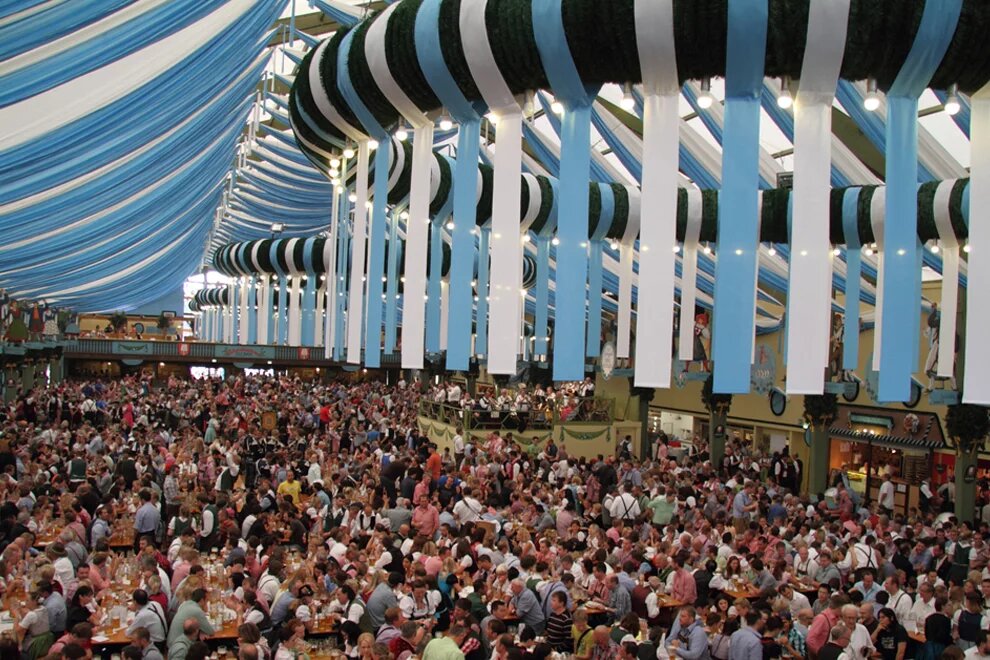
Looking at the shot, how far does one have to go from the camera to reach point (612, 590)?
25.1 ft

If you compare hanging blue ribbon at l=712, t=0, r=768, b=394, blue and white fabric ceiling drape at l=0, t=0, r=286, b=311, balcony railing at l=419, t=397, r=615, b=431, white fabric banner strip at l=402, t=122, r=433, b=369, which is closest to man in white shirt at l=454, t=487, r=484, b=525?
white fabric banner strip at l=402, t=122, r=433, b=369

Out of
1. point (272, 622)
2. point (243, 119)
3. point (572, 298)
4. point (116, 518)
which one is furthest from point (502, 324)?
point (243, 119)

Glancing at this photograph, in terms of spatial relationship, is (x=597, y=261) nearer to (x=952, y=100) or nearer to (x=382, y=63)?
(x=382, y=63)

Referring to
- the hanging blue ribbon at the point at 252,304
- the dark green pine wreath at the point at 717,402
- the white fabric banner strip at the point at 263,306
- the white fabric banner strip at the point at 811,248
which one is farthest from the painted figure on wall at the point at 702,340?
the hanging blue ribbon at the point at 252,304

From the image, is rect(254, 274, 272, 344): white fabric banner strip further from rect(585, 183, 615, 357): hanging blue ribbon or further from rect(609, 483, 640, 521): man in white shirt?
rect(609, 483, 640, 521): man in white shirt

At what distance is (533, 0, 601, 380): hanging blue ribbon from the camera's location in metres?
5.64

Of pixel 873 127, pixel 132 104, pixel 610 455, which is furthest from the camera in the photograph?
pixel 610 455

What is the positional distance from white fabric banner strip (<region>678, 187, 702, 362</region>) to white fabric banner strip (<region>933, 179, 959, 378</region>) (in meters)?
2.42

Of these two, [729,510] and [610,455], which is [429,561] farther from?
[610,455]

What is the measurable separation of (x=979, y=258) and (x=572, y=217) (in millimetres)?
2420

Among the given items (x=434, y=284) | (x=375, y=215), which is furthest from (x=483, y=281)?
(x=375, y=215)

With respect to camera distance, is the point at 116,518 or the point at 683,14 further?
the point at 116,518

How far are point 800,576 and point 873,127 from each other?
16.3 ft

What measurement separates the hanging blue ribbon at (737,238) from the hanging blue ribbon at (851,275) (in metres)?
4.61
